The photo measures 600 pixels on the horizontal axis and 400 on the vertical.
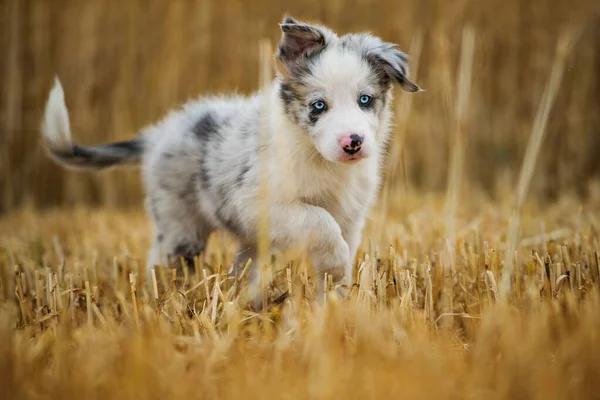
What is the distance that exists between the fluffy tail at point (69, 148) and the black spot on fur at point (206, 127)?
495 mm

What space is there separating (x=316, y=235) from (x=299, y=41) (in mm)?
944

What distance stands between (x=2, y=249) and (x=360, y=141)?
255 cm

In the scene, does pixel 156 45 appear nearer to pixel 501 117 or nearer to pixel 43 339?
pixel 501 117

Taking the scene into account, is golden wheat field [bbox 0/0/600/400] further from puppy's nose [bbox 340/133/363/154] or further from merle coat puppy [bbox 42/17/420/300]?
puppy's nose [bbox 340/133/363/154]

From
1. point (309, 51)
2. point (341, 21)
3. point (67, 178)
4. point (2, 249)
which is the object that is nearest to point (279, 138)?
point (309, 51)

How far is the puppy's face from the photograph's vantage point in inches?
111

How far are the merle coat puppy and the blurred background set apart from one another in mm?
2972

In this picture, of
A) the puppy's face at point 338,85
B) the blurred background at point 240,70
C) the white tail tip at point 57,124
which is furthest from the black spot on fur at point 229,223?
the blurred background at point 240,70

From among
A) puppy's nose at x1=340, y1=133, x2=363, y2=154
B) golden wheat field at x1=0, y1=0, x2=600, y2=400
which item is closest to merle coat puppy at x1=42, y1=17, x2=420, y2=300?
puppy's nose at x1=340, y1=133, x2=363, y2=154

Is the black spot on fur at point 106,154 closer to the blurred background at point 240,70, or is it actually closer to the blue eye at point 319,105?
the blue eye at point 319,105

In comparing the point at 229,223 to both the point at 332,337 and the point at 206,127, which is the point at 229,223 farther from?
the point at 332,337

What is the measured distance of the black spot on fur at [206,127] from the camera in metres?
3.63


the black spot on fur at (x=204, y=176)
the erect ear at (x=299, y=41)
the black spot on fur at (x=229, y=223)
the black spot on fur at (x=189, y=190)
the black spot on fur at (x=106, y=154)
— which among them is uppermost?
the erect ear at (x=299, y=41)

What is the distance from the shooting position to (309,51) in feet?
10.4
